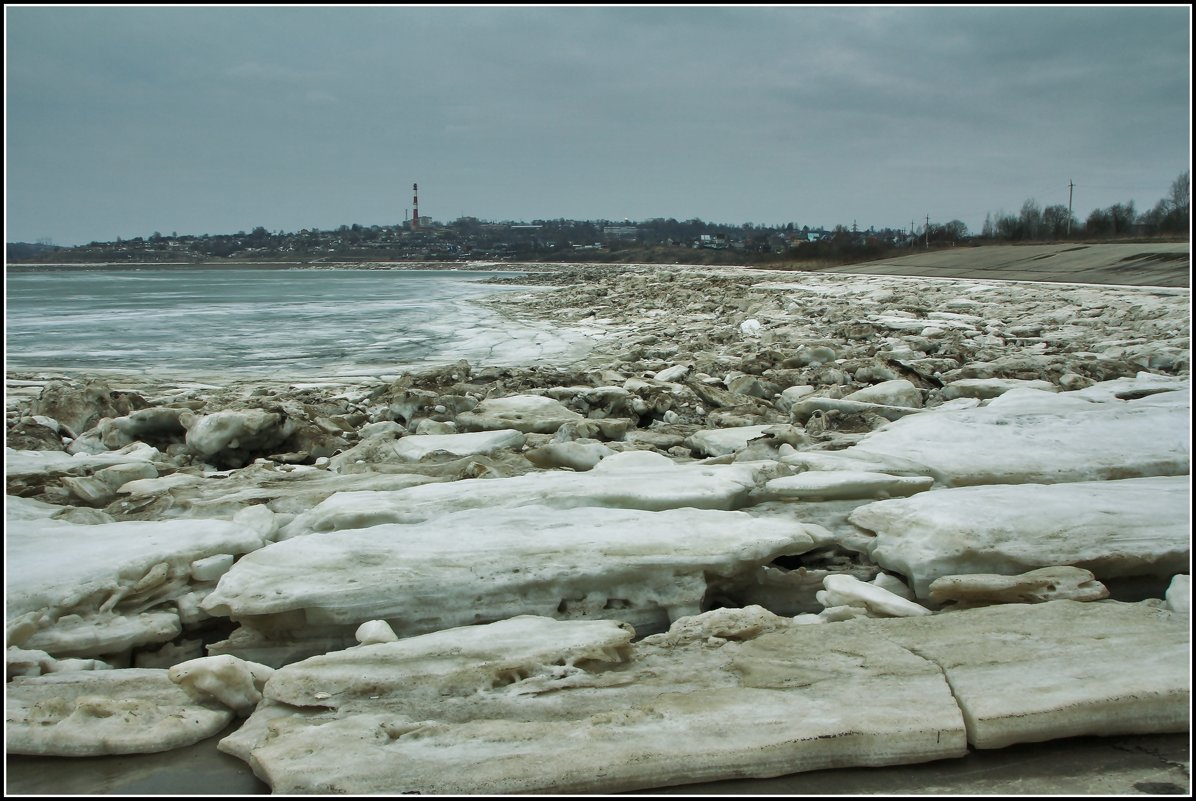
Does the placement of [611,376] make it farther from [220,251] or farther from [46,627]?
[220,251]

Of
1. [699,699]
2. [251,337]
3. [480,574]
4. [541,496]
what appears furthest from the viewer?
[251,337]

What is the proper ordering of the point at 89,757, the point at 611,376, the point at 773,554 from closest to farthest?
the point at 89,757
the point at 773,554
the point at 611,376

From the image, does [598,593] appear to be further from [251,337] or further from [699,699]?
[251,337]

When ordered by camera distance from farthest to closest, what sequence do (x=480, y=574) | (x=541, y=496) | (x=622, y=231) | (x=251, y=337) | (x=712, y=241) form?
(x=622, y=231) → (x=712, y=241) → (x=251, y=337) → (x=541, y=496) → (x=480, y=574)

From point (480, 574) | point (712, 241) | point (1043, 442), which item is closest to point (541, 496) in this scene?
point (480, 574)

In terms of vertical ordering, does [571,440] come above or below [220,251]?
below

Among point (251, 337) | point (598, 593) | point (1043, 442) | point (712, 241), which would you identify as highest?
point (712, 241)

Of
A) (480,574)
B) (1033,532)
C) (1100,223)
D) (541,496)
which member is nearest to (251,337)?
(541,496)

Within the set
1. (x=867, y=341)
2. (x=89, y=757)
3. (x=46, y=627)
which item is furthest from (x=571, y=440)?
(x=867, y=341)

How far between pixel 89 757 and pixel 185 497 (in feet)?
6.52

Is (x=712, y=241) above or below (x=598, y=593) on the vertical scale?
above

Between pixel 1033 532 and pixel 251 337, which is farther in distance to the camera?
pixel 251 337

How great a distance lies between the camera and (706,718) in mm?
1851

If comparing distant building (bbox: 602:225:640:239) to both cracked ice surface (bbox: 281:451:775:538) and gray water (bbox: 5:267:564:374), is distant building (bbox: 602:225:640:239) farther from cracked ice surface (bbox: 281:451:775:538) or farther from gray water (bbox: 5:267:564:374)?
cracked ice surface (bbox: 281:451:775:538)
